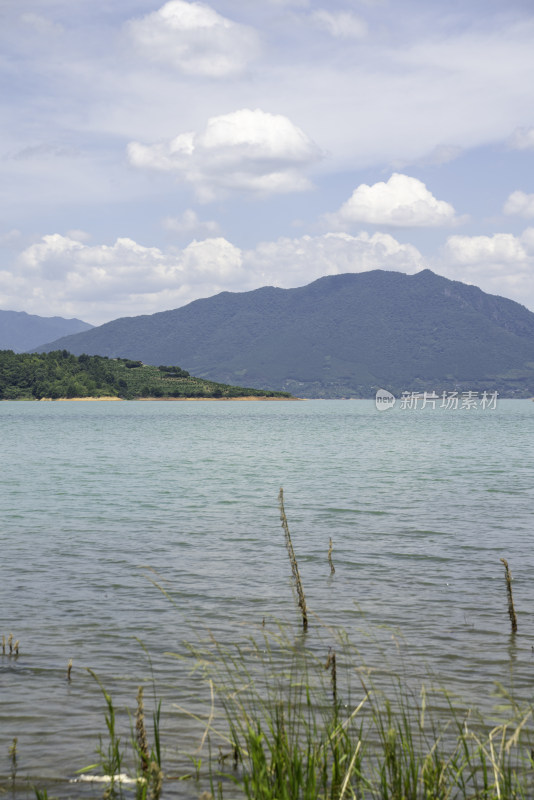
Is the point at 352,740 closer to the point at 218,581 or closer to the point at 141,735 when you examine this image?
the point at 141,735

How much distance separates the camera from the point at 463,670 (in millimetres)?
11219

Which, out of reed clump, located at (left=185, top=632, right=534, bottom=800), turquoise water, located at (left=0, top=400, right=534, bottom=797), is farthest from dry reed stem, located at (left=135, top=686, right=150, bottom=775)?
turquoise water, located at (left=0, top=400, right=534, bottom=797)

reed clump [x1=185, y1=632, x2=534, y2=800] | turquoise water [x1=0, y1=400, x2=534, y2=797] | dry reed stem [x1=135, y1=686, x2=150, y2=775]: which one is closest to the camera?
dry reed stem [x1=135, y1=686, x2=150, y2=775]

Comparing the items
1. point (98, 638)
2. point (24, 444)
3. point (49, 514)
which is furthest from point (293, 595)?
point (24, 444)

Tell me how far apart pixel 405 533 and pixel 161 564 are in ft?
27.3

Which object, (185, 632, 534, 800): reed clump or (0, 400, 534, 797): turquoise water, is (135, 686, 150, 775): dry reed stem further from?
(0, 400, 534, 797): turquoise water

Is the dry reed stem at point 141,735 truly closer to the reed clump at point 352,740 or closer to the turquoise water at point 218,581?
the reed clump at point 352,740

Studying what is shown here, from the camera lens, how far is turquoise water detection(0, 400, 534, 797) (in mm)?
10445

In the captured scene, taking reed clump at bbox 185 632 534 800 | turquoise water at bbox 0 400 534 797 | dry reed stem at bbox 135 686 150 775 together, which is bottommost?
turquoise water at bbox 0 400 534 797

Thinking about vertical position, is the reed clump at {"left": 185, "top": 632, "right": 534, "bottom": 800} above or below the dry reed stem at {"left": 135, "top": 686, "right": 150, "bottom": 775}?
below

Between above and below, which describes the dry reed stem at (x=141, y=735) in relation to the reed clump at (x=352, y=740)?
above

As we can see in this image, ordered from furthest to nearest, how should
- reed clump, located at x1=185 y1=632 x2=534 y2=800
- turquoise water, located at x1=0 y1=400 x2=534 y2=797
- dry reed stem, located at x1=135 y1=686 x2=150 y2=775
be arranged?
turquoise water, located at x1=0 y1=400 x2=534 y2=797, reed clump, located at x1=185 y1=632 x2=534 y2=800, dry reed stem, located at x1=135 y1=686 x2=150 y2=775

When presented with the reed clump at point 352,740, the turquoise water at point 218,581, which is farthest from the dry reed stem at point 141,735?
the turquoise water at point 218,581

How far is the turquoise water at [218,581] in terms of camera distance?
10445mm
